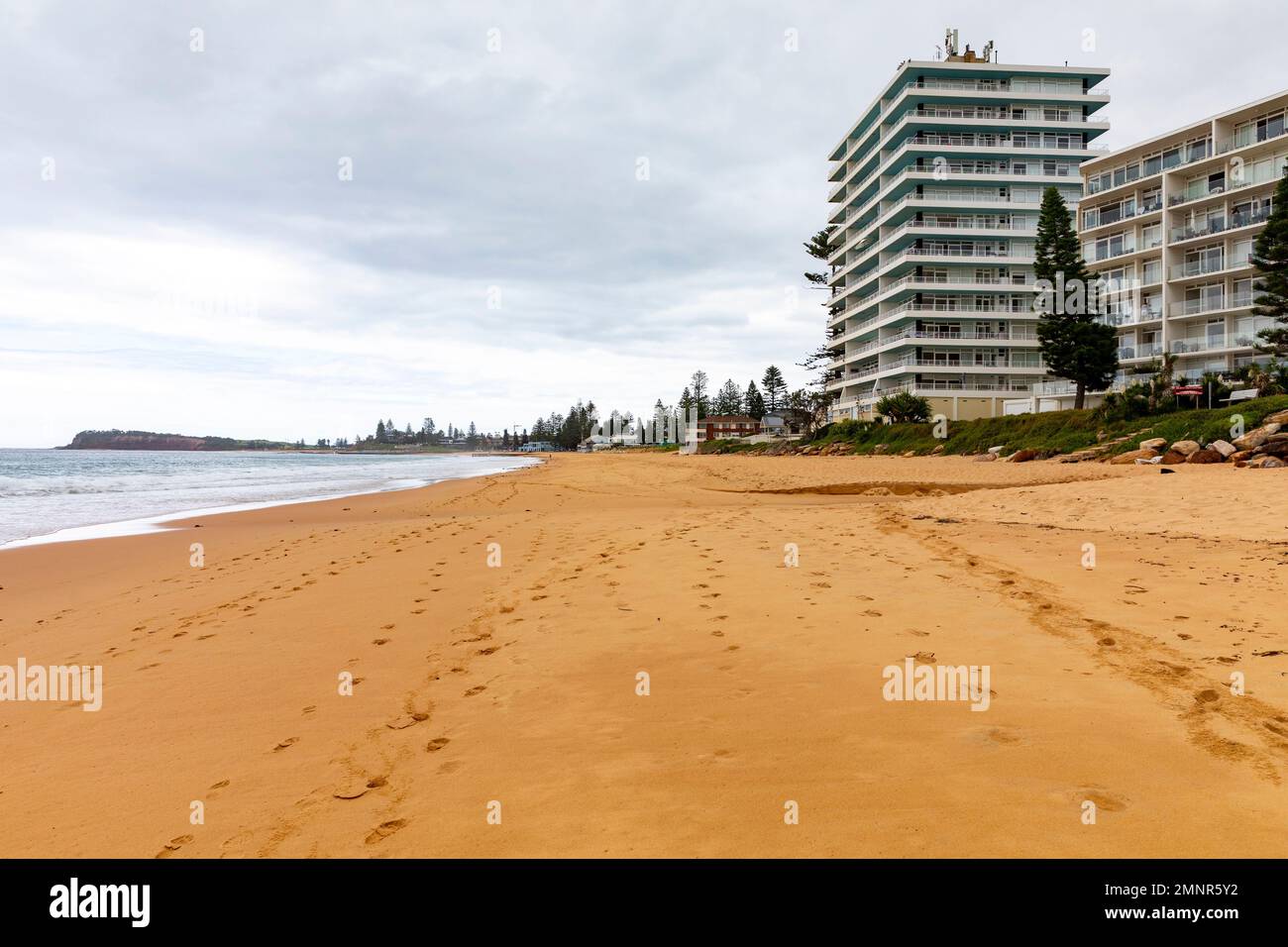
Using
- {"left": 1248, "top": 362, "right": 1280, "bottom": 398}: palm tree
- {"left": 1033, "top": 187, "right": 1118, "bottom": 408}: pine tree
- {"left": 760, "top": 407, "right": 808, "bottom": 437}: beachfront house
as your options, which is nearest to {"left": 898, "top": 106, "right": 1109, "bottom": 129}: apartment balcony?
{"left": 1033, "top": 187, "right": 1118, "bottom": 408}: pine tree

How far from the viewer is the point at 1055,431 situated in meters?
38.8

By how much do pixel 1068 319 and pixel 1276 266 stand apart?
11683 mm

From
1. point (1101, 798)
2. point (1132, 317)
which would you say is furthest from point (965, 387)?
point (1101, 798)

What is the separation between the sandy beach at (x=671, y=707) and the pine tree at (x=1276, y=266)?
150 ft

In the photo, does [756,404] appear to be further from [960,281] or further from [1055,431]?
[1055,431]

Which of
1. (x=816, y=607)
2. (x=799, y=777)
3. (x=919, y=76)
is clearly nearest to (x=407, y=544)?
(x=816, y=607)

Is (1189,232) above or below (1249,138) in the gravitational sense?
below

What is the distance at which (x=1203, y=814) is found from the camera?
2904 millimetres

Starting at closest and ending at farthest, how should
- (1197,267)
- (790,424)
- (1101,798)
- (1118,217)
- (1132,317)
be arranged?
(1101,798), (1197,267), (1132,317), (1118,217), (790,424)

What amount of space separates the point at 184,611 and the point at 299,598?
1317 mm

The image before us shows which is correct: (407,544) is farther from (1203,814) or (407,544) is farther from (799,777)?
(1203,814)

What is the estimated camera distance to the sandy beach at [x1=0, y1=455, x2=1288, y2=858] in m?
3.05

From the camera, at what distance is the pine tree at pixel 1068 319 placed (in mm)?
47062

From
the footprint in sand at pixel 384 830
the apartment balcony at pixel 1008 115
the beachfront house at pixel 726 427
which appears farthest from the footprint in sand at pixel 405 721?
the beachfront house at pixel 726 427
